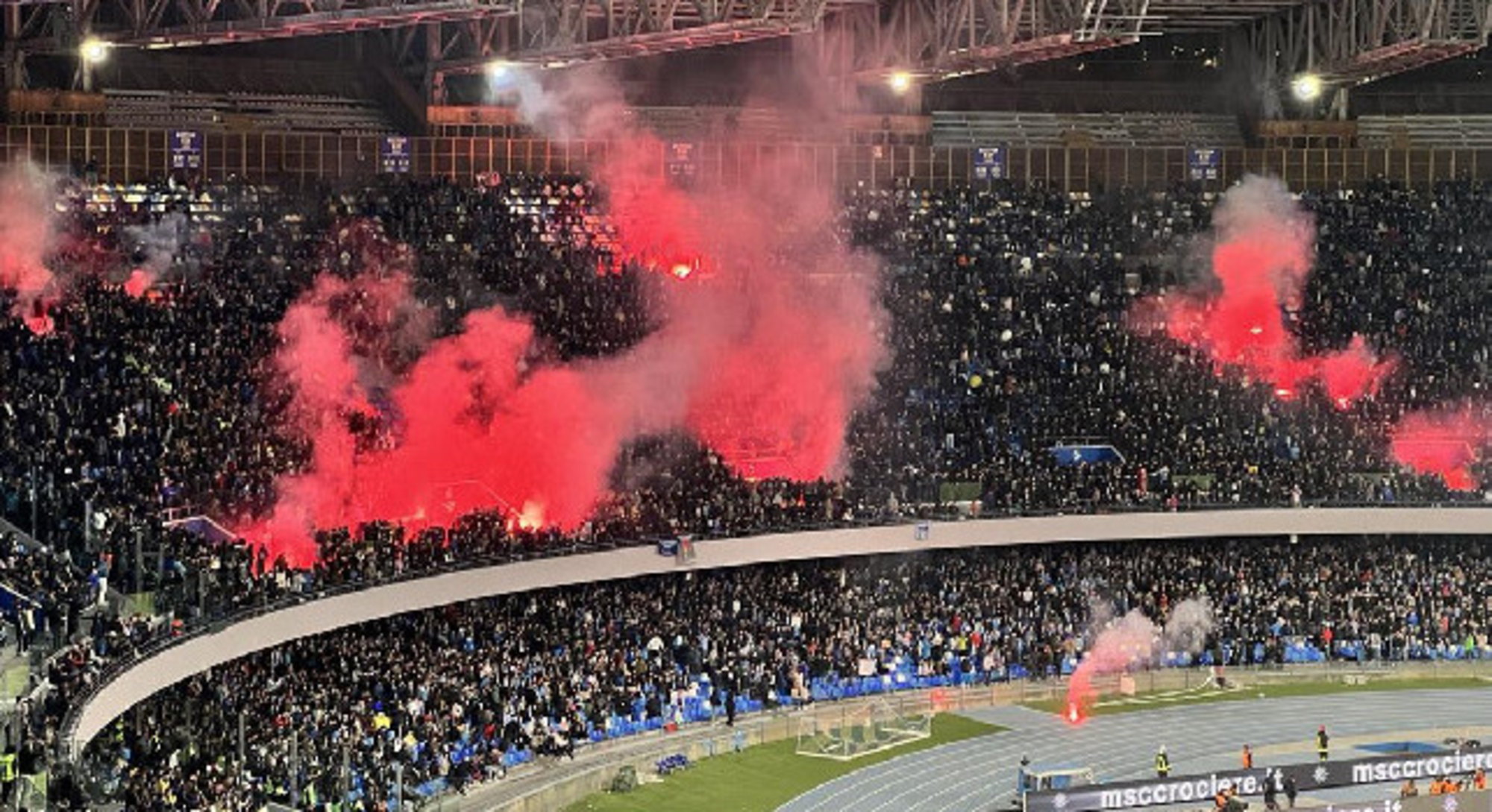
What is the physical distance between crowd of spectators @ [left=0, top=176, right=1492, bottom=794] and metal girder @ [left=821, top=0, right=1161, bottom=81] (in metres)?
4.10

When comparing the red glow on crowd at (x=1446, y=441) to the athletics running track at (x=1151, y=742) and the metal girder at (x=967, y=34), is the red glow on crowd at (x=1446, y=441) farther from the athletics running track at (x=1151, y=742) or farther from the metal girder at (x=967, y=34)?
the metal girder at (x=967, y=34)

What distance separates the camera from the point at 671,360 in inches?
2159

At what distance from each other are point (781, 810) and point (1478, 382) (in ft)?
87.9

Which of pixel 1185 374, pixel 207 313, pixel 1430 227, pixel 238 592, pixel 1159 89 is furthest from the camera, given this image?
pixel 1159 89

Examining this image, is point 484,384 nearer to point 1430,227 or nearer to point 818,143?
point 818,143

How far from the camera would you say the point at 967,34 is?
56281mm

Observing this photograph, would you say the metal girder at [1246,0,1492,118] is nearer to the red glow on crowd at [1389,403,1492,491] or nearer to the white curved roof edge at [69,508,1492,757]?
the red glow on crowd at [1389,403,1492,491]

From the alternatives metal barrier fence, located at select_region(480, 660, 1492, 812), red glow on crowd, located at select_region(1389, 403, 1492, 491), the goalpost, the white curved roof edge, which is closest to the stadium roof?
red glow on crowd, located at select_region(1389, 403, 1492, 491)

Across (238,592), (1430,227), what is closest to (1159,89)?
(1430,227)

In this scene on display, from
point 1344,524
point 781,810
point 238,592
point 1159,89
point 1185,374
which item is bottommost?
point 781,810

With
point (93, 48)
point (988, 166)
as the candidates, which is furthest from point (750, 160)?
point (93, 48)

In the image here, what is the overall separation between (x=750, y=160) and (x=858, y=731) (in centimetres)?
1932

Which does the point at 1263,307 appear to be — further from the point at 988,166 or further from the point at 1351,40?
the point at 988,166

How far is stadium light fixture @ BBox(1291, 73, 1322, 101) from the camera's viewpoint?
61844 millimetres
